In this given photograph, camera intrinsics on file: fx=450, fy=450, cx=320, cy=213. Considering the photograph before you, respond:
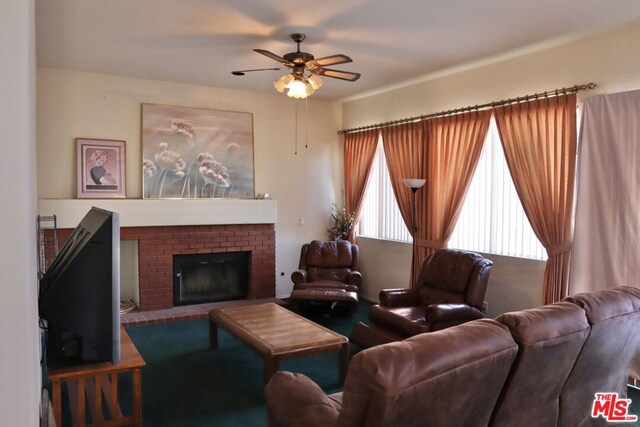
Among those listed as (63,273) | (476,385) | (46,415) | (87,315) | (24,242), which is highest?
(24,242)

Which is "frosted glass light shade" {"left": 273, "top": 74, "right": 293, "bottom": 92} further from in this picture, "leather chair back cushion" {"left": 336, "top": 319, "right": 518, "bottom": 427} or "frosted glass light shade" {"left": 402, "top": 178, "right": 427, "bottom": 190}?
"leather chair back cushion" {"left": 336, "top": 319, "right": 518, "bottom": 427}

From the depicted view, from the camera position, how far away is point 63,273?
2068 mm

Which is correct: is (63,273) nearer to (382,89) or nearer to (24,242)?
(24,242)

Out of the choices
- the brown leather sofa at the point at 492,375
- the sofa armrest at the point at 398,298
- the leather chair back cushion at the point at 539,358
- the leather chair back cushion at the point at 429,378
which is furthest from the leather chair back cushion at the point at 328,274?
the leather chair back cushion at the point at 429,378

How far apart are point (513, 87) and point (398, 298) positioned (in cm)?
229

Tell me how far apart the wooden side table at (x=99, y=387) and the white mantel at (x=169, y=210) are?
2.38m

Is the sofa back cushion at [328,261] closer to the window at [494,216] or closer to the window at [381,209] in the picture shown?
the window at [381,209]

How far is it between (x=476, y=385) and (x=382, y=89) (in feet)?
15.3

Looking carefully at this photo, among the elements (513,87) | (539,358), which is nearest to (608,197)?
(513,87)

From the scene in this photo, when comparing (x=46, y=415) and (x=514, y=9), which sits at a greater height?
(x=514, y=9)

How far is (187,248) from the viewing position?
17.9 ft

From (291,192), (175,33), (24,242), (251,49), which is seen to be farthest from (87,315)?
(291,192)

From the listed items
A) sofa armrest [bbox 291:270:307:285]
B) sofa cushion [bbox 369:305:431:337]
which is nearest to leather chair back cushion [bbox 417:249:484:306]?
sofa cushion [bbox 369:305:431:337]

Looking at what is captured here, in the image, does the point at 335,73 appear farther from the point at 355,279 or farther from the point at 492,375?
the point at 492,375
